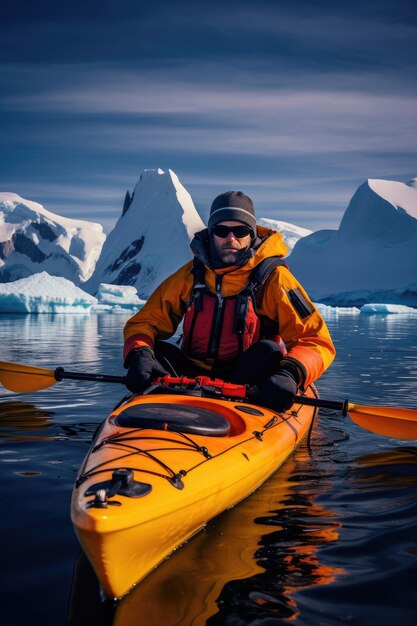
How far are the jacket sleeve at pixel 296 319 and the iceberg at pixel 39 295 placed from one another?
26608 millimetres

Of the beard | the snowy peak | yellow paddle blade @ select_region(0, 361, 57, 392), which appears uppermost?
the snowy peak

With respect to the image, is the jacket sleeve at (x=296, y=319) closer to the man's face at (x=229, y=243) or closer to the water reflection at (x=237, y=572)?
the man's face at (x=229, y=243)

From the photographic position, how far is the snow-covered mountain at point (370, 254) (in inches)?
1925

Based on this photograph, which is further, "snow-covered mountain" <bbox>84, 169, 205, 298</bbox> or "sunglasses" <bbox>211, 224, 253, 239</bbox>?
"snow-covered mountain" <bbox>84, 169, 205, 298</bbox>

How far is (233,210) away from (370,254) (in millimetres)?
49687

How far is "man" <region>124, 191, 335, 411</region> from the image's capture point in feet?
13.4

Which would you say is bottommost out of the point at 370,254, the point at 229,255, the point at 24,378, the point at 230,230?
the point at 24,378

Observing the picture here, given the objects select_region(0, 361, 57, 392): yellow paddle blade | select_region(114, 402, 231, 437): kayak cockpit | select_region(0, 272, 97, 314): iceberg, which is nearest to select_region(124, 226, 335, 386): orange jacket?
select_region(114, 402, 231, 437): kayak cockpit

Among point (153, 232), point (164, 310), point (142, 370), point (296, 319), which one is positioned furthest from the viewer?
point (153, 232)

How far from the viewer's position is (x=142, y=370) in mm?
4027

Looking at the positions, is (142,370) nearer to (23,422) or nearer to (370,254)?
(23,422)

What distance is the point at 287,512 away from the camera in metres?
3.13

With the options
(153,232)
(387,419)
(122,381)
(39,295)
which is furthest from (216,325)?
(153,232)

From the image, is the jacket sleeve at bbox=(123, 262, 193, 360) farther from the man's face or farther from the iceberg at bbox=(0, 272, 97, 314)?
the iceberg at bbox=(0, 272, 97, 314)
